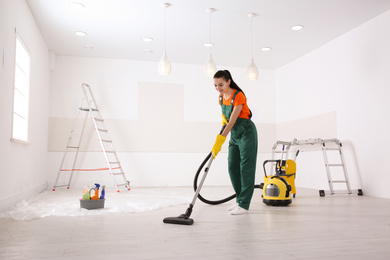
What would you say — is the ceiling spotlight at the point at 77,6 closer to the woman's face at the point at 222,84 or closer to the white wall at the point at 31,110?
the white wall at the point at 31,110

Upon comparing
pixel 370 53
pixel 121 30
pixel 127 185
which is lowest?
pixel 127 185

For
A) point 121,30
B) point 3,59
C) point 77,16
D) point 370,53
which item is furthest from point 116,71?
point 370,53

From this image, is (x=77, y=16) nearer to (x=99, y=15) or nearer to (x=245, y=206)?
(x=99, y=15)

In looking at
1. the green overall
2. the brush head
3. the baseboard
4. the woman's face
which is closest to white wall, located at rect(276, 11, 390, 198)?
the green overall

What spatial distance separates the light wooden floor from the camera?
5.47 ft

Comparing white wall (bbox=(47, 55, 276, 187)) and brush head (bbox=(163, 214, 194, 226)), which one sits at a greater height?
white wall (bbox=(47, 55, 276, 187))

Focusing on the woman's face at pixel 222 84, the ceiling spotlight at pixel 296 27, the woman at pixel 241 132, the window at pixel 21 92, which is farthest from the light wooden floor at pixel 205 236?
the ceiling spotlight at pixel 296 27

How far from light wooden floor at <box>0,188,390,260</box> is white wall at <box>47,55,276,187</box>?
348cm

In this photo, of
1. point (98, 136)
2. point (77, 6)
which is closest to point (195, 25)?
point (77, 6)

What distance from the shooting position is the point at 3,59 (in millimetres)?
3209

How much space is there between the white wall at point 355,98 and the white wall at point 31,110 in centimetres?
445

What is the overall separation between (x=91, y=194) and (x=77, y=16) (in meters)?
2.50

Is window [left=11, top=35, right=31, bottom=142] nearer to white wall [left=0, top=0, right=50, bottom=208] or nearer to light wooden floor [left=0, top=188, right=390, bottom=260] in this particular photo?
white wall [left=0, top=0, right=50, bottom=208]

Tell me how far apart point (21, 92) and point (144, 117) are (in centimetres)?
259
